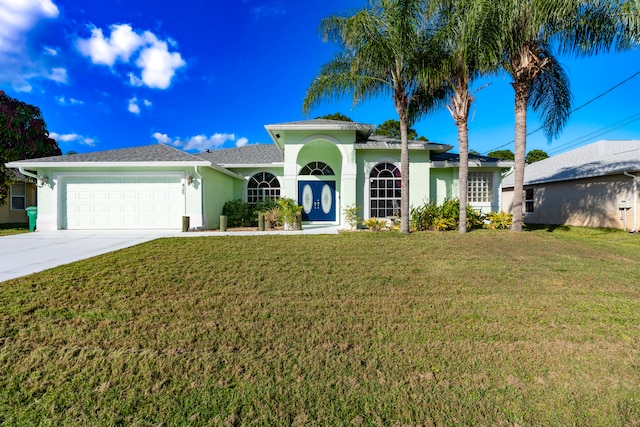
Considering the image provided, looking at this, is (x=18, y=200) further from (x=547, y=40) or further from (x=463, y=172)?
(x=547, y=40)

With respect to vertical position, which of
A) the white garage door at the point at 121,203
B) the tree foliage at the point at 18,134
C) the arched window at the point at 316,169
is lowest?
the white garage door at the point at 121,203

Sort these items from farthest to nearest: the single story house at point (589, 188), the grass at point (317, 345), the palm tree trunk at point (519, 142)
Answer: the single story house at point (589, 188), the palm tree trunk at point (519, 142), the grass at point (317, 345)

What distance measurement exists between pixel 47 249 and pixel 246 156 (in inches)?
389

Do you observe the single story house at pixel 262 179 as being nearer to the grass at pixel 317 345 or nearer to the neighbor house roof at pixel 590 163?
the neighbor house roof at pixel 590 163

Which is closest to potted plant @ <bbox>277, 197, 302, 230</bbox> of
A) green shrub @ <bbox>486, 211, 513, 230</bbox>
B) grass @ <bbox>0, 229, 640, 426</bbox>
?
grass @ <bbox>0, 229, 640, 426</bbox>

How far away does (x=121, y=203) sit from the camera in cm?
1273

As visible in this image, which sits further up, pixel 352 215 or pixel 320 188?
pixel 320 188

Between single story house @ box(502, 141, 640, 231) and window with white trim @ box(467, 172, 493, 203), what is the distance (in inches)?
221

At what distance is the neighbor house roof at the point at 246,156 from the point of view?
1551 centimetres

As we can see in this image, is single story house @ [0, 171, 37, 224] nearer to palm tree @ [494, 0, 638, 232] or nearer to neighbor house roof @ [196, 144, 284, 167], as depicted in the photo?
neighbor house roof @ [196, 144, 284, 167]

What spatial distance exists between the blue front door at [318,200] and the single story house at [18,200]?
582 inches

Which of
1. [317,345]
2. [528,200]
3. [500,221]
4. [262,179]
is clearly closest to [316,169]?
[262,179]

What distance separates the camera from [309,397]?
2.68 metres

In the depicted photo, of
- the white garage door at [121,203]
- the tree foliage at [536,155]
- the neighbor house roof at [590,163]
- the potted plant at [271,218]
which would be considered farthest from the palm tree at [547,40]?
the tree foliage at [536,155]
